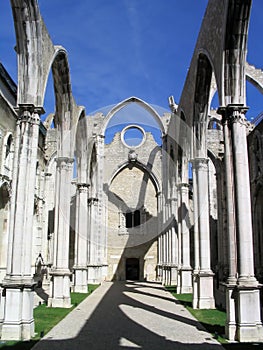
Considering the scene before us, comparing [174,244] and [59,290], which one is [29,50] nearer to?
[59,290]

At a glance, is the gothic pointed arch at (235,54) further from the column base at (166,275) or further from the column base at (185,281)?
the column base at (166,275)

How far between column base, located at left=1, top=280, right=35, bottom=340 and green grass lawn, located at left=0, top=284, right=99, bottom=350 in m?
0.28

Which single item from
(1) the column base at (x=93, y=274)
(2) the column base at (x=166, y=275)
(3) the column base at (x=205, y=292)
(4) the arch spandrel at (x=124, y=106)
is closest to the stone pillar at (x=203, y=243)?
(3) the column base at (x=205, y=292)

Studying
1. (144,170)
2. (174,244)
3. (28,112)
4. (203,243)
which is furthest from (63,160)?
(144,170)

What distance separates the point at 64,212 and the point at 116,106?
13855mm

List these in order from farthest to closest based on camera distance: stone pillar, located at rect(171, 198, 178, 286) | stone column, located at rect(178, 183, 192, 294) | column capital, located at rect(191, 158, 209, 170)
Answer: stone pillar, located at rect(171, 198, 178, 286) → stone column, located at rect(178, 183, 192, 294) → column capital, located at rect(191, 158, 209, 170)

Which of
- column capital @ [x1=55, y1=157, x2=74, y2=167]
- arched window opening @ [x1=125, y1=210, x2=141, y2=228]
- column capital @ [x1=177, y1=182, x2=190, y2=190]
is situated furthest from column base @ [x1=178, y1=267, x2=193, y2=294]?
arched window opening @ [x1=125, y1=210, x2=141, y2=228]

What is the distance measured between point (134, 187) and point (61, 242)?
15.9 m

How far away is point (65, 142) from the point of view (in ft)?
45.3

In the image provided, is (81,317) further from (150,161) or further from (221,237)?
(150,161)

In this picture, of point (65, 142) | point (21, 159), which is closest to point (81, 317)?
point (21, 159)

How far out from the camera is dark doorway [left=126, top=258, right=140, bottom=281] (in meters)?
28.0

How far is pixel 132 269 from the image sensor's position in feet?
92.4

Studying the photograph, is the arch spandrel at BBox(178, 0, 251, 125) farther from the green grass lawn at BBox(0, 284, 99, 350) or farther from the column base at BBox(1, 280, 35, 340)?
the green grass lawn at BBox(0, 284, 99, 350)
